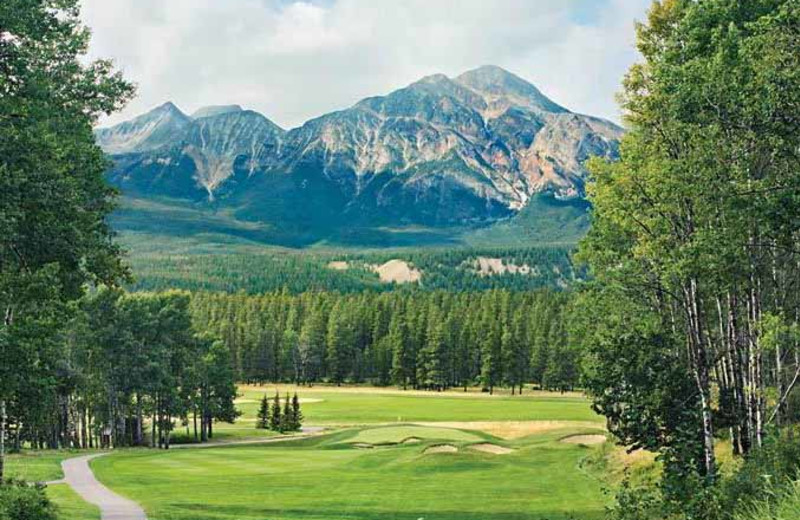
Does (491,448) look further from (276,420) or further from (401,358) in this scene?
(401,358)

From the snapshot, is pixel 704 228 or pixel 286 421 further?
pixel 286 421

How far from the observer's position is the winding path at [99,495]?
93.2 ft

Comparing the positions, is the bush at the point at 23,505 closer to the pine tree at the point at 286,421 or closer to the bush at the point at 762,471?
the bush at the point at 762,471

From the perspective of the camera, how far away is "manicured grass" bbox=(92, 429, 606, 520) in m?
30.5

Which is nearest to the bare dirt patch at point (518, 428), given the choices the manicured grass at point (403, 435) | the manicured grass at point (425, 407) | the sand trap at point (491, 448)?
the manicured grass at point (403, 435)

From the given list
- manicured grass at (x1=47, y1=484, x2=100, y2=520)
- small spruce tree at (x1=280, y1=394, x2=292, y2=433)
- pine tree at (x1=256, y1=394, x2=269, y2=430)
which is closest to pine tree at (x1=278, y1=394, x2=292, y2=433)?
small spruce tree at (x1=280, y1=394, x2=292, y2=433)

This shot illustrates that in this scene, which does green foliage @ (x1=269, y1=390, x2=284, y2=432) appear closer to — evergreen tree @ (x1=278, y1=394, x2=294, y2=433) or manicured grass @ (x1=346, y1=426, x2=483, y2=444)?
evergreen tree @ (x1=278, y1=394, x2=294, y2=433)

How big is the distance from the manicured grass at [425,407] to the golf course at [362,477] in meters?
14.3

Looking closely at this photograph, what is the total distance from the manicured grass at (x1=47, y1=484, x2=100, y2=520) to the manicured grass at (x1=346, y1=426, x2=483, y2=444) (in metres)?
27.9

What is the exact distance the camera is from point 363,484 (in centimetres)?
3825

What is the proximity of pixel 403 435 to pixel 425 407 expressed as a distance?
43.6 m

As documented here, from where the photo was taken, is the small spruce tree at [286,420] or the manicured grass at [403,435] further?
the small spruce tree at [286,420]

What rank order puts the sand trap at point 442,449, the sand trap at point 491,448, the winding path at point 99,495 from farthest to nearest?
the sand trap at point 491,448
the sand trap at point 442,449
the winding path at point 99,495

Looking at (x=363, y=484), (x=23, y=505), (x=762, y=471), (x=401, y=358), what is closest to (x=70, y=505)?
(x=23, y=505)
